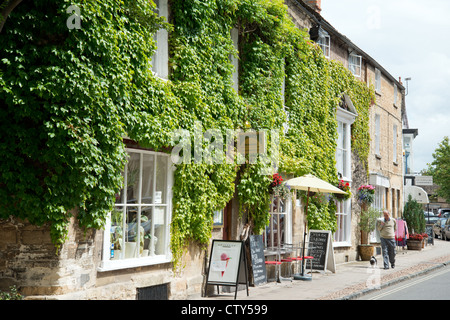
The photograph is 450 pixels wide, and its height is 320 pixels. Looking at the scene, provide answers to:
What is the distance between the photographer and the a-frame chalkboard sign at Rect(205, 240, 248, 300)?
9352 millimetres

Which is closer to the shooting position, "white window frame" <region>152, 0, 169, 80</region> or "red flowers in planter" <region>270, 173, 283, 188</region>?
"white window frame" <region>152, 0, 169, 80</region>

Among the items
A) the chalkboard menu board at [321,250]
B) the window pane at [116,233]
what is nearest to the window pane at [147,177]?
the window pane at [116,233]

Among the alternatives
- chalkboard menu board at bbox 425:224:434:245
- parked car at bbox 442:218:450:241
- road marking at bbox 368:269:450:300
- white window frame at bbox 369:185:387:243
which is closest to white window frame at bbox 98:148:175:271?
road marking at bbox 368:269:450:300

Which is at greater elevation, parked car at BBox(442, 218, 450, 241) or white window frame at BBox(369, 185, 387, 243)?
white window frame at BBox(369, 185, 387, 243)

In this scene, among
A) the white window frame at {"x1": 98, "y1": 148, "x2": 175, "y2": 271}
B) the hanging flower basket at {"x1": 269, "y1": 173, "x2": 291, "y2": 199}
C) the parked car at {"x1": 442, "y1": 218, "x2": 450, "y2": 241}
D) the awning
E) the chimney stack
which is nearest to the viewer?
the white window frame at {"x1": 98, "y1": 148, "x2": 175, "y2": 271}

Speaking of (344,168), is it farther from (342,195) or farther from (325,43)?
(325,43)

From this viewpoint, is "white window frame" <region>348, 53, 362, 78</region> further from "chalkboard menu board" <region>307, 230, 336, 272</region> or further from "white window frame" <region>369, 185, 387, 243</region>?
"chalkboard menu board" <region>307, 230, 336, 272</region>

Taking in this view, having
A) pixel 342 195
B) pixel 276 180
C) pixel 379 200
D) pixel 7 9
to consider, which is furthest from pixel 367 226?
pixel 7 9

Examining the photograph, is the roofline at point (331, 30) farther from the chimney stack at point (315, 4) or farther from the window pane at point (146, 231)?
the window pane at point (146, 231)

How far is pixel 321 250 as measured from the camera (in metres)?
13.5

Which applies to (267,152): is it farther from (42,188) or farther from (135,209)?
(42,188)

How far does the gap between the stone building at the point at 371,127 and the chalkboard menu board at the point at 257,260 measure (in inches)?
222

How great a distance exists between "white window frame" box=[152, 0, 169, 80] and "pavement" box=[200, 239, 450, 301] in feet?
14.0

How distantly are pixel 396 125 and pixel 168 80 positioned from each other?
56.7 feet
